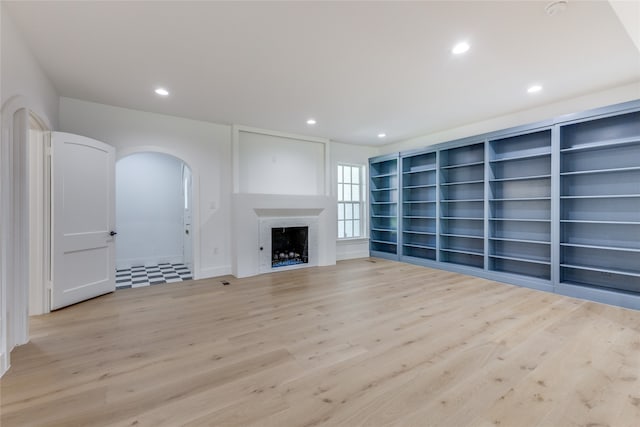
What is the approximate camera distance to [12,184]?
232 cm

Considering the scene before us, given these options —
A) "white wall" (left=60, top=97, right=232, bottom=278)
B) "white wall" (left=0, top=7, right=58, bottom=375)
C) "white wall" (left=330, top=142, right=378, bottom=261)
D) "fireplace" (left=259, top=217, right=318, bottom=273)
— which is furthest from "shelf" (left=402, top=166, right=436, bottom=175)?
"white wall" (left=0, top=7, right=58, bottom=375)

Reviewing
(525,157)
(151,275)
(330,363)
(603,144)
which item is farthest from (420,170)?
(151,275)

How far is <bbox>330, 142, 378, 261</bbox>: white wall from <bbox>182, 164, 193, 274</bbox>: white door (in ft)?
9.56

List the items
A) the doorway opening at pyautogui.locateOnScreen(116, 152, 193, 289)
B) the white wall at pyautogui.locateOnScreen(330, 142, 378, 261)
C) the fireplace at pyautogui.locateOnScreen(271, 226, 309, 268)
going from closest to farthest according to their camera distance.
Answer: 1. the fireplace at pyautogui.locateOnScreen(271, 226, 309, 268)
2. the doorway opening at pyautogui.locateOnScreen(116, 152, 193, 289)
3. the white wall at pyautogui.locateOnScreen(330, 142, 378, 261)

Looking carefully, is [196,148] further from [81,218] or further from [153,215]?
[153,215]

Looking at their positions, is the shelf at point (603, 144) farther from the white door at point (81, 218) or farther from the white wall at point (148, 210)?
the white wall at point (148, 210)

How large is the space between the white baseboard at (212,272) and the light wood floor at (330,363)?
41.0 inches

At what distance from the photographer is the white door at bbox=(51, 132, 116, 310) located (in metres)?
3.28

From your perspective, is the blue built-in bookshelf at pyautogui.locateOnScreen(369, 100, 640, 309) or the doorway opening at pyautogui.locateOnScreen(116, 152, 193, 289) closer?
the blue built-in bookshelf at pyautogui.locateOnScreen(369, 100, 640, 309)

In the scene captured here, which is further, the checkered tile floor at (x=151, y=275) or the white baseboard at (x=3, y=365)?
the checkered tile floor at (x=151, y=275)

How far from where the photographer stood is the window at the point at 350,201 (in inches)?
261

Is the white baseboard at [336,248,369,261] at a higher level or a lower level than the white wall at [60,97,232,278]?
lower

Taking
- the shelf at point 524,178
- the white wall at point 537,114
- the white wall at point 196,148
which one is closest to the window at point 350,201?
the white wall at point 537,114

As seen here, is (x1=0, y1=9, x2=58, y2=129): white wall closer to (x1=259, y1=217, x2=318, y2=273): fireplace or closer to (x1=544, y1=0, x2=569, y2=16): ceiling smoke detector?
(x1=259, y1=217, x2=318, y2=273): fireplace
